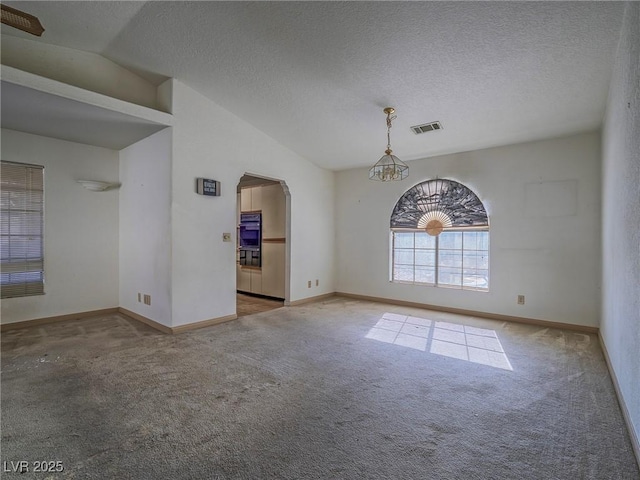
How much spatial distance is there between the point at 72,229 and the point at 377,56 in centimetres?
474

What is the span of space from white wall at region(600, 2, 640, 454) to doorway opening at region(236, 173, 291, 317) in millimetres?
4162

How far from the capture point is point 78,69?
3457 mm

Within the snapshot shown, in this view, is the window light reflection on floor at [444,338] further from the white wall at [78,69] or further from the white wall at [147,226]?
the white wall at [78,69]

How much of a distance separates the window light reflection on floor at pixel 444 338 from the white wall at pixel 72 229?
418cm

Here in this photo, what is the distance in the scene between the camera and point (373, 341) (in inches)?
143

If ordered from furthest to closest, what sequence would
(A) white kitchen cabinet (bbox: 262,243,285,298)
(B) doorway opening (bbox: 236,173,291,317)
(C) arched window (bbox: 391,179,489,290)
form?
(A) white kitchen cabinet (bbox: 262,243,285,298) → (B) doorway opening (bbox: 236,173,291,317) → (C) arched window (bbox: 391,179,489,290)

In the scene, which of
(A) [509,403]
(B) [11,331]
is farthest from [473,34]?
(B) [11,331]

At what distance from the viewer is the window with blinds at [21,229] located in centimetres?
397

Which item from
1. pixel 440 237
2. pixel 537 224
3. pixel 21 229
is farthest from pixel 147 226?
pixel 537 224

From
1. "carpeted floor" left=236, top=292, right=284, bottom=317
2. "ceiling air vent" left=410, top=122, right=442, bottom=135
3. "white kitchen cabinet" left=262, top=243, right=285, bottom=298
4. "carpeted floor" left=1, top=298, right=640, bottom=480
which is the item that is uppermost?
"ceiling air vent" left=410, top=122, right=442, bottom=135

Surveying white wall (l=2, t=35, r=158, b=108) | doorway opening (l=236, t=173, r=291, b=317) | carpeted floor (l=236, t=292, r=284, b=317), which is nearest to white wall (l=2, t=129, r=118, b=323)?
white wall (l=2, t=35, r=158, b=108)

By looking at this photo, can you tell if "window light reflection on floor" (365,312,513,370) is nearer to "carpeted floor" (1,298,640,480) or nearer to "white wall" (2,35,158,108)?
"carpeted floor" (1,298,640,480)

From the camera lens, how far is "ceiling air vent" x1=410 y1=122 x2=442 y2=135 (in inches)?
158

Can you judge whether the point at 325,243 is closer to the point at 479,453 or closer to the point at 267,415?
the point at 267,415
